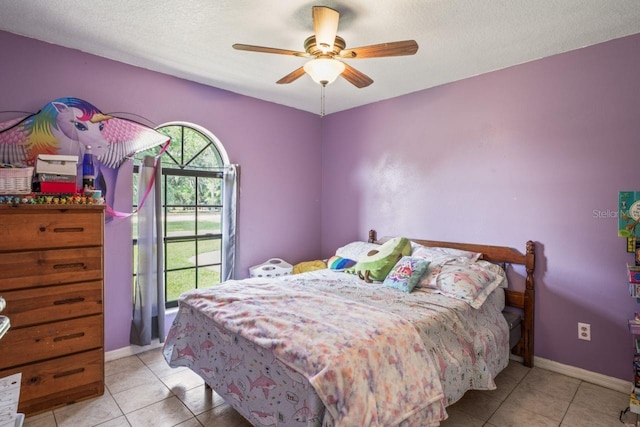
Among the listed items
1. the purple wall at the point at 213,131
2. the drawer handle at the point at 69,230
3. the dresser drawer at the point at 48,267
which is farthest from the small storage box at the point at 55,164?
the purple wall at the point at 213,131

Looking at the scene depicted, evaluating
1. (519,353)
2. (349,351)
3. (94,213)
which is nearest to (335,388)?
(349,351)

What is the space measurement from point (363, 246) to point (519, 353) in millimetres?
1644

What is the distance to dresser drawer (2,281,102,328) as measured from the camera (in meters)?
2.05

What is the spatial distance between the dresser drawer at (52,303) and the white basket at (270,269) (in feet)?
5.11

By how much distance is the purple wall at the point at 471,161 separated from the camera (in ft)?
8.07

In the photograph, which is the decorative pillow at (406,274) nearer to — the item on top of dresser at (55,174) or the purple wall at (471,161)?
the purple wall at (471,161)

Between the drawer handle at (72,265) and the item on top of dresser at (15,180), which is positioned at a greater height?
the item on top of dresser at (15,180)

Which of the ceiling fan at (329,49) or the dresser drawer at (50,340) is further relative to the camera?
the dresser drawer at (50,340)

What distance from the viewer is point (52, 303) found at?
7.13 ft

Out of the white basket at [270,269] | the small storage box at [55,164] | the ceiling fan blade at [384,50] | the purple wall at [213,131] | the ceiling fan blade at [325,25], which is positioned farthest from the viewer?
the white basket at [270,269]

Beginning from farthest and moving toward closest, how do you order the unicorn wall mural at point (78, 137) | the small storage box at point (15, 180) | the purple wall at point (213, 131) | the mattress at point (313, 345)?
the purple wall at point (213, 131) < the unicorn wall mural at point (78, 137) < the small storage box at point (15, 180) < the mattress at point (313, 345)

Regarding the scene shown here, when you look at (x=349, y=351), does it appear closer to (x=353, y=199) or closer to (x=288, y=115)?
(x=353, y=199)

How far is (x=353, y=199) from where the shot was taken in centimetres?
416

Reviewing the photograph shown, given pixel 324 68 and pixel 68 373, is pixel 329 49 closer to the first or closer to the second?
pixel 324 68
